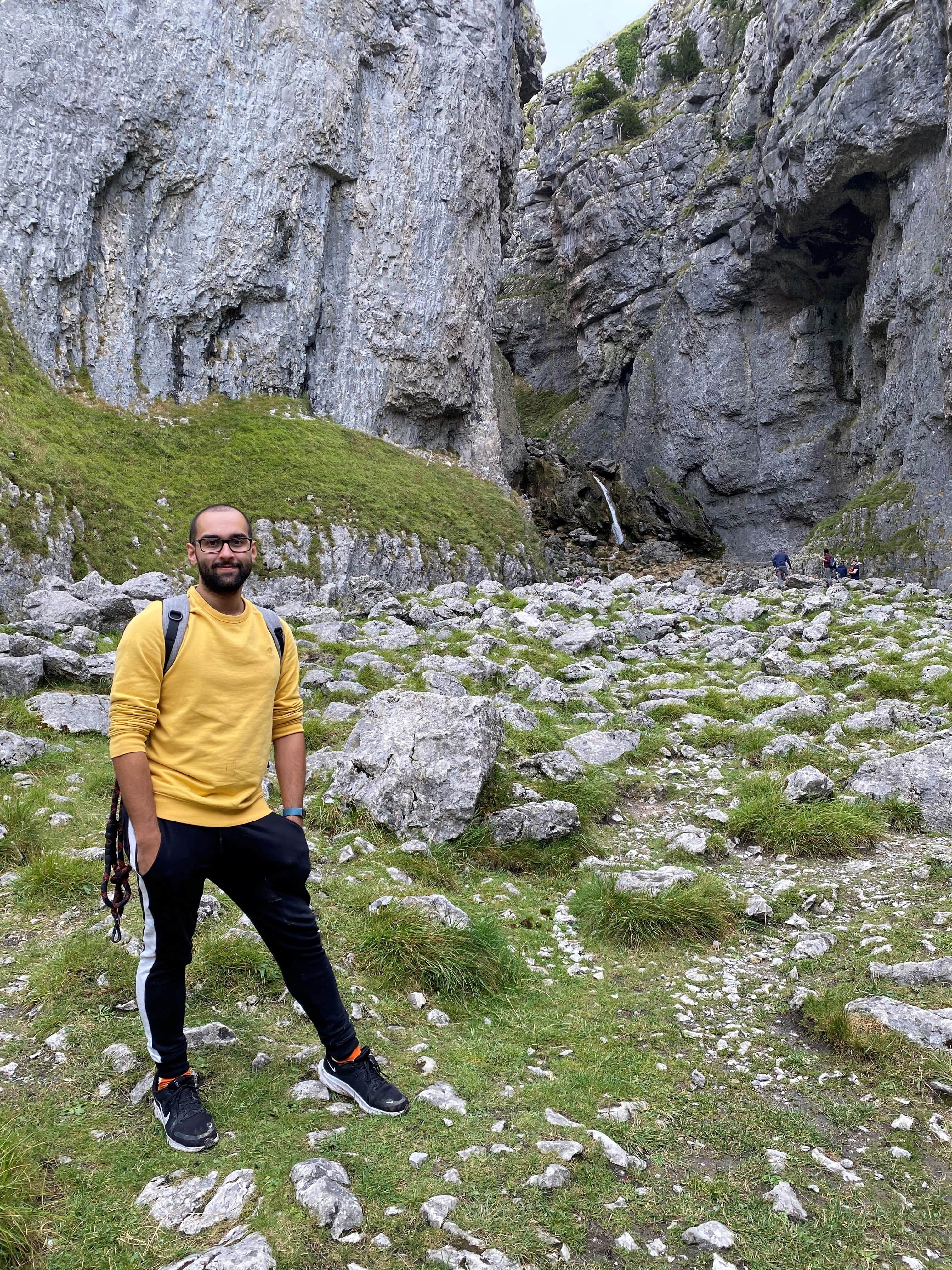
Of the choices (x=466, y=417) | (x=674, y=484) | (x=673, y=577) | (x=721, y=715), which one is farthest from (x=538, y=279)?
(x=721, y=715)

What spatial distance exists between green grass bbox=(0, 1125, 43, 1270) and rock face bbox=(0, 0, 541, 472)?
29014 mm

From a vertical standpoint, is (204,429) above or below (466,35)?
below

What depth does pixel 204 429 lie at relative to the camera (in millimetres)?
29609

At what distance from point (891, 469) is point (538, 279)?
44.2 meters

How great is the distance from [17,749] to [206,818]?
5.60 meters

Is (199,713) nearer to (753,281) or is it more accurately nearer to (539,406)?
(753,281)

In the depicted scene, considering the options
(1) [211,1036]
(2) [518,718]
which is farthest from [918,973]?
(2) [518,718]

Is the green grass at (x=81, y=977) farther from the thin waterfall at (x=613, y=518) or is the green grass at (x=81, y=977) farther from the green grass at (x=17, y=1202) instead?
the thin waterfall at (x=613, y=518)

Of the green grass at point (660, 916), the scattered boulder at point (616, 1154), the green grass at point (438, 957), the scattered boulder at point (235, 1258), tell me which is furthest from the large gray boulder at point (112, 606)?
the scattered boulder at point (616, 1154)

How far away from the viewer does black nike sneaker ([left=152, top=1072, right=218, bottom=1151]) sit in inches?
134

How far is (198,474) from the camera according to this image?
90.4 feet

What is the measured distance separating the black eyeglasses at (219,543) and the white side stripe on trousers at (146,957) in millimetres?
1360

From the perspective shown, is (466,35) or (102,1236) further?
(466,35)

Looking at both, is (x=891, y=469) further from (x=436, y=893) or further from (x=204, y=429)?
(x=436, y=893)
